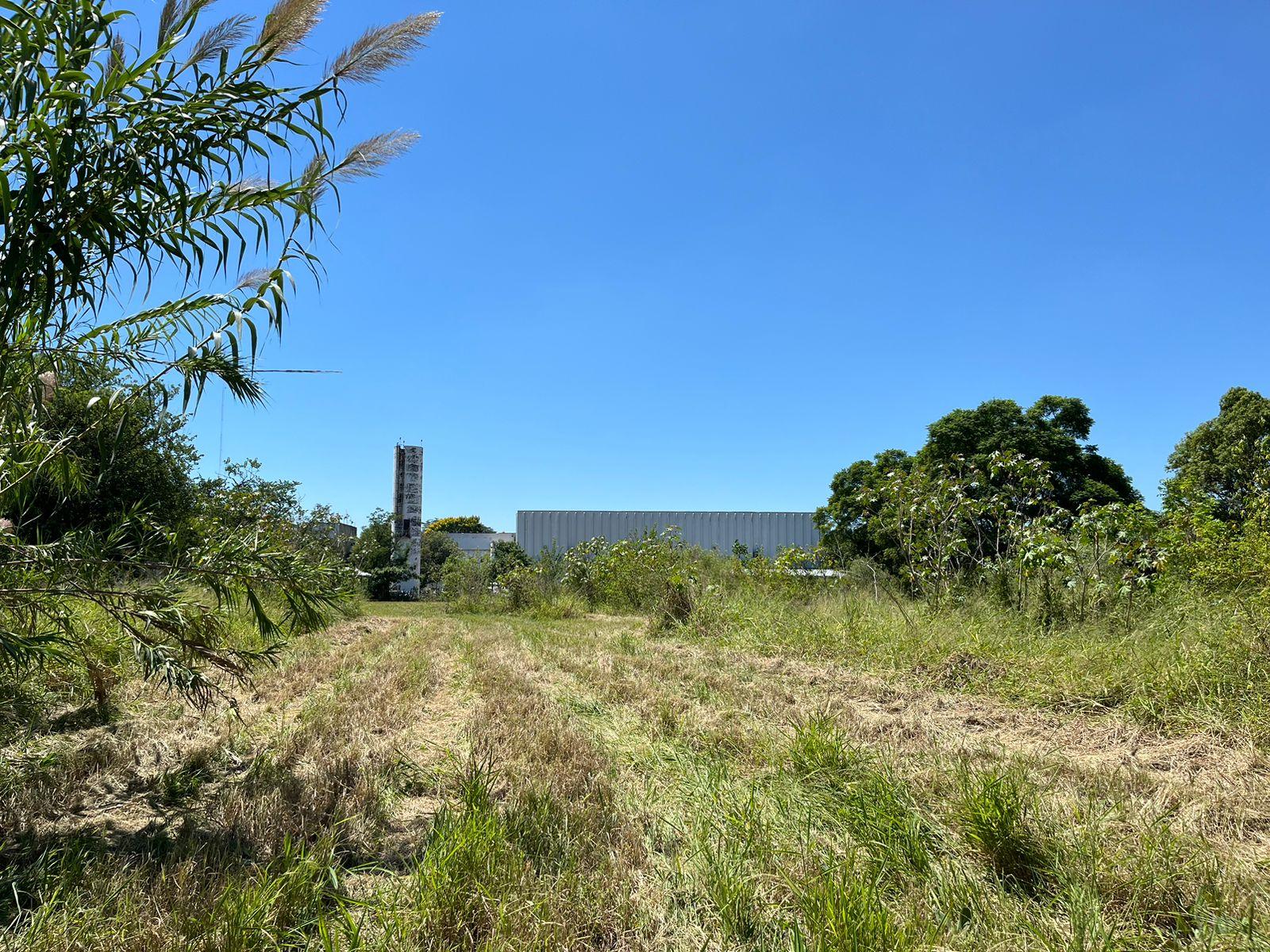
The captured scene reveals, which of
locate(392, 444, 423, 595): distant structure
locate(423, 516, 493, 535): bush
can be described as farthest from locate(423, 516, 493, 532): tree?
locate(392, 444, 423, 595): distant structure

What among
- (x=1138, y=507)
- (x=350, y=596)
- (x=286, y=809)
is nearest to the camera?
(x=286, y=809)

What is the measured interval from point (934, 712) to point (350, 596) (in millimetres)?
4275

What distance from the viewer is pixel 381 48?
2.76 m

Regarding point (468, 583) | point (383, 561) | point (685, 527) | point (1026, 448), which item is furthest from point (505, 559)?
point (1026, 448)

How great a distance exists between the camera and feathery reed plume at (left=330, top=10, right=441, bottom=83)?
273 centimetres

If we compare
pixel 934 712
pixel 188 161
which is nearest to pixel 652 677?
pixel 934 712

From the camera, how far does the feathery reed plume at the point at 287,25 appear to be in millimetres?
2619

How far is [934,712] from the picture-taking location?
5160 mm

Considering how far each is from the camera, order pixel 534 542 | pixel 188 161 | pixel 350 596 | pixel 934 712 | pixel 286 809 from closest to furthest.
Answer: pixel 188 161 → pixel 286 809 → pixel 350 596 → pixel 934 712 → pixel 534 542

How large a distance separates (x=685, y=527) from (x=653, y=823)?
2855 cm

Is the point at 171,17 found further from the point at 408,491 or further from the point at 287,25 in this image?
the point at 408,491

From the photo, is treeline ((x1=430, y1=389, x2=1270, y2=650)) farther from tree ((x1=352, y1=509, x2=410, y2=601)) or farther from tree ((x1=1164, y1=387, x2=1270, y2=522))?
tree ((x1=352, y1=509, x2=410, y2=601))

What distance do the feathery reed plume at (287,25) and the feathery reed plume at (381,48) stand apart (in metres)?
0.16

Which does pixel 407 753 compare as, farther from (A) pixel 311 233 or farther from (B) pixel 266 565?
(A) pixel 311 233
